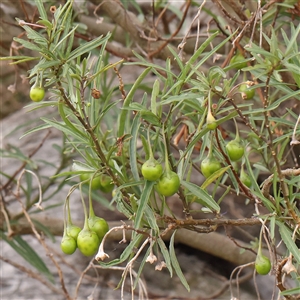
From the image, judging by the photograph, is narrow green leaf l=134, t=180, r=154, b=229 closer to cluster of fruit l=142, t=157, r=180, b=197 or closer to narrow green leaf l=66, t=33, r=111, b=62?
cluster of fruit l=142, t=157, r=180, b=197

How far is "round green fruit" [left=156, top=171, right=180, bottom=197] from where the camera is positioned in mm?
684

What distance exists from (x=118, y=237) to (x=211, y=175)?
0.75 metres

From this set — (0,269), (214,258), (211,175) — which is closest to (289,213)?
(211,175)

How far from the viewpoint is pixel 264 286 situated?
1658 mm

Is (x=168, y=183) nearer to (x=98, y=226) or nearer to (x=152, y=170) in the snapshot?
(x=152, y=170)

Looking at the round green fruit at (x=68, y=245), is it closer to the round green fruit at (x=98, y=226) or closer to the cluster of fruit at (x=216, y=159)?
the round green fruit at (x=98, y=226)

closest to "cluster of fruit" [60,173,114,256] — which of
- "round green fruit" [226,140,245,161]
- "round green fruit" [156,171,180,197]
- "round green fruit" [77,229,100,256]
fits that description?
"round green fruit" [77,229,100,256]

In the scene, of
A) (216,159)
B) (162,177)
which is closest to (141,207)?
(162,177)

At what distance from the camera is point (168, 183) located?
684 millimetres

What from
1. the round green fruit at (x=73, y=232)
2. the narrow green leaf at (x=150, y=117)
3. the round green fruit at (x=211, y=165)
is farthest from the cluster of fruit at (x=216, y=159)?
the round green fruit at (x=73, y=232)

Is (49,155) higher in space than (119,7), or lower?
lower

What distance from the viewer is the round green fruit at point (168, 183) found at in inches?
26.9

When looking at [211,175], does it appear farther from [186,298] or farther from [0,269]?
[0,269]

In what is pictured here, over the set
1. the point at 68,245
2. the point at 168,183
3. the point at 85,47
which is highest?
the point at 85,47
